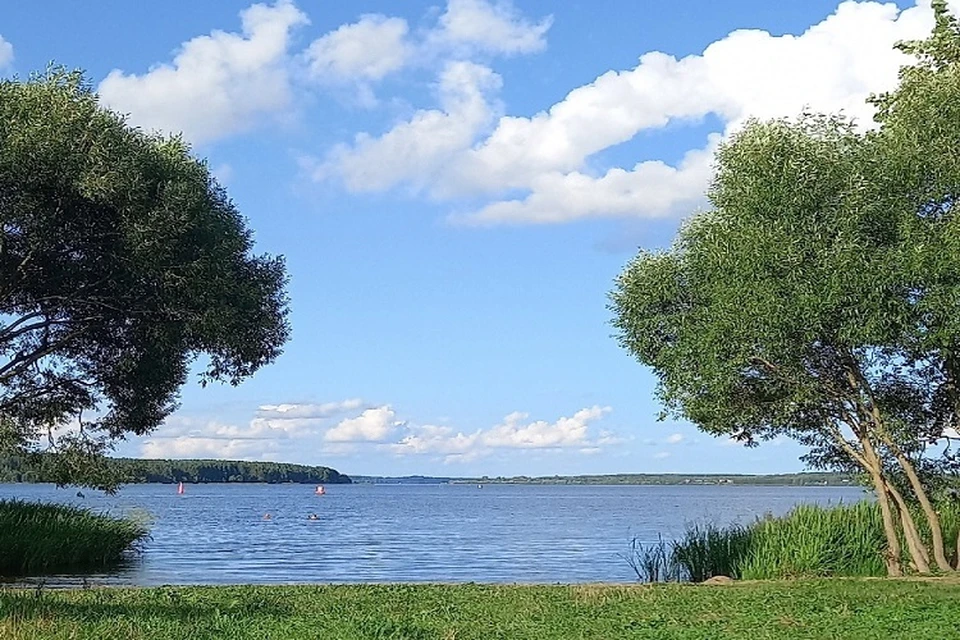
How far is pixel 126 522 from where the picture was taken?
120ft

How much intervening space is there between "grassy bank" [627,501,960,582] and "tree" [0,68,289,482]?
1225 cm

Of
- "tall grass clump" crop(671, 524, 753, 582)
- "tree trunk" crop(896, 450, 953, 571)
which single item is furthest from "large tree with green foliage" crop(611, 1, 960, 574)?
"tall grass clump" crop(671, 524, 753, 582)

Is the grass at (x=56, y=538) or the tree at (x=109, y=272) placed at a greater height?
the tree at (x=109, y=272)

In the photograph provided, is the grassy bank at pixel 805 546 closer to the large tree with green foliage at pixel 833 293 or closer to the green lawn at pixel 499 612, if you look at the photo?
the large tree with green foliage at pixel 833 293

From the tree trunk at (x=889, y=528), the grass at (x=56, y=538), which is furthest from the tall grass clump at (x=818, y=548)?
Answer: the grass at (x=56, y=538)

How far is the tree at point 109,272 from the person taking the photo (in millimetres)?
21547

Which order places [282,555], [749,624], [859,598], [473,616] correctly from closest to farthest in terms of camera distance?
[749,624], [473,616], [859,598], [282,555]

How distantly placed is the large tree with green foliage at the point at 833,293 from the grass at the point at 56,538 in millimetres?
17585

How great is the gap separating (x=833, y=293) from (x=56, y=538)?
22.6m

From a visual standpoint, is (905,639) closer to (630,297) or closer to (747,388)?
(747,388)

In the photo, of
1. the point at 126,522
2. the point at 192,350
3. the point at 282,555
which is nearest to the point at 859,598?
the point at 192,350

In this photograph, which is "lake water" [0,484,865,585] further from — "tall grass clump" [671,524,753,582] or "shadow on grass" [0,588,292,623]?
"shadow on grass" [0,588,292,623]

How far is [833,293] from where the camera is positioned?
21.4m

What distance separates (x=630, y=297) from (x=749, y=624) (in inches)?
450
